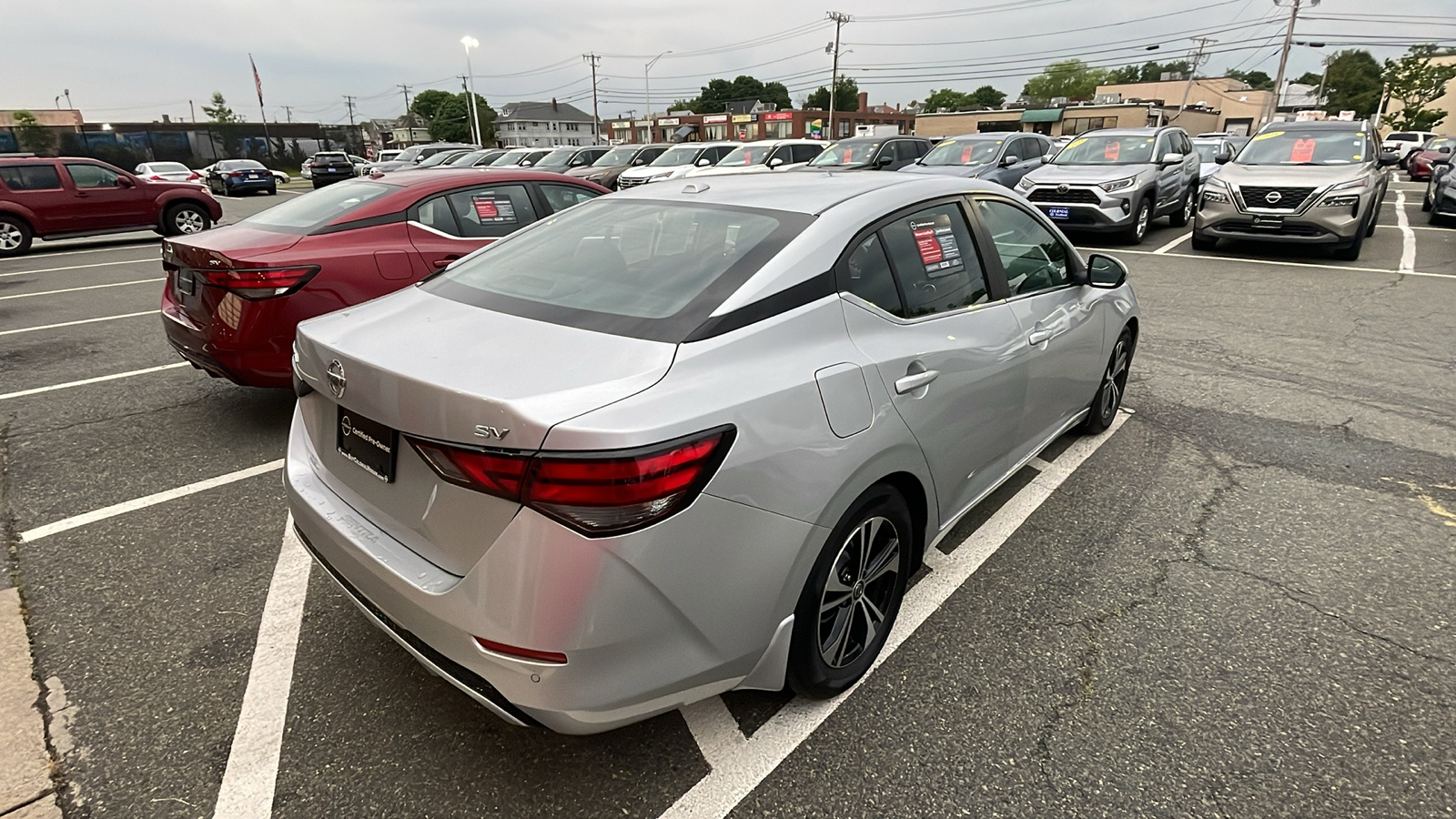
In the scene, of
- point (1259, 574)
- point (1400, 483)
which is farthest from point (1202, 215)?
point (1259, 574)

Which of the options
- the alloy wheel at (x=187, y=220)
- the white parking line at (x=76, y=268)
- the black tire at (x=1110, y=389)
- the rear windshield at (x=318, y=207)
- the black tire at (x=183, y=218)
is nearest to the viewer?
the black tire at (x=1110, y=389)

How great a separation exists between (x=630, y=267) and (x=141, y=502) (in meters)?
3.01

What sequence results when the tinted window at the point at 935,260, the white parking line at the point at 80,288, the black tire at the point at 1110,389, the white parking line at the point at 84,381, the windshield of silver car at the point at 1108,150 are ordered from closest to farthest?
1. the tinted window at the point at 935,260
2. the black tire at the point at 1110,389
3. the white parking line at the point at 84,381
4. the white parking line at the point at 80,288
5. the windshield of silver car at the point at 1108,150

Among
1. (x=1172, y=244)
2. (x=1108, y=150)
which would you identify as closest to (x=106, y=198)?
(x=1108, y=150)

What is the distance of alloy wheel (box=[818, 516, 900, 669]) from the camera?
2.30 m

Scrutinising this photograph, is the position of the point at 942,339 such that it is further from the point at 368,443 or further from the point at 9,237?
the point at 9,237

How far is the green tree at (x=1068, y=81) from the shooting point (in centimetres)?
11469

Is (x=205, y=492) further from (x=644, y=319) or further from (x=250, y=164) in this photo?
(x=250, y=164)

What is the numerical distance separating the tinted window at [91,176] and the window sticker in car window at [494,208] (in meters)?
13.4

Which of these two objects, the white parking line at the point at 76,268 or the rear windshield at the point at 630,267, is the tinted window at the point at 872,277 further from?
the white parking line at the point at 76,268

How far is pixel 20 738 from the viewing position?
7.45 ft

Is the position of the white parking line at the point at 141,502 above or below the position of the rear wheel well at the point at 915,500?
below

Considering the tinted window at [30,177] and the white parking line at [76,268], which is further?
the tinted window at [30,177]

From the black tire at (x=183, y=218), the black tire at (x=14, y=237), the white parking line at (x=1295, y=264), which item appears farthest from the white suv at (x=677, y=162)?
the black tire at (x=14, y=237)
